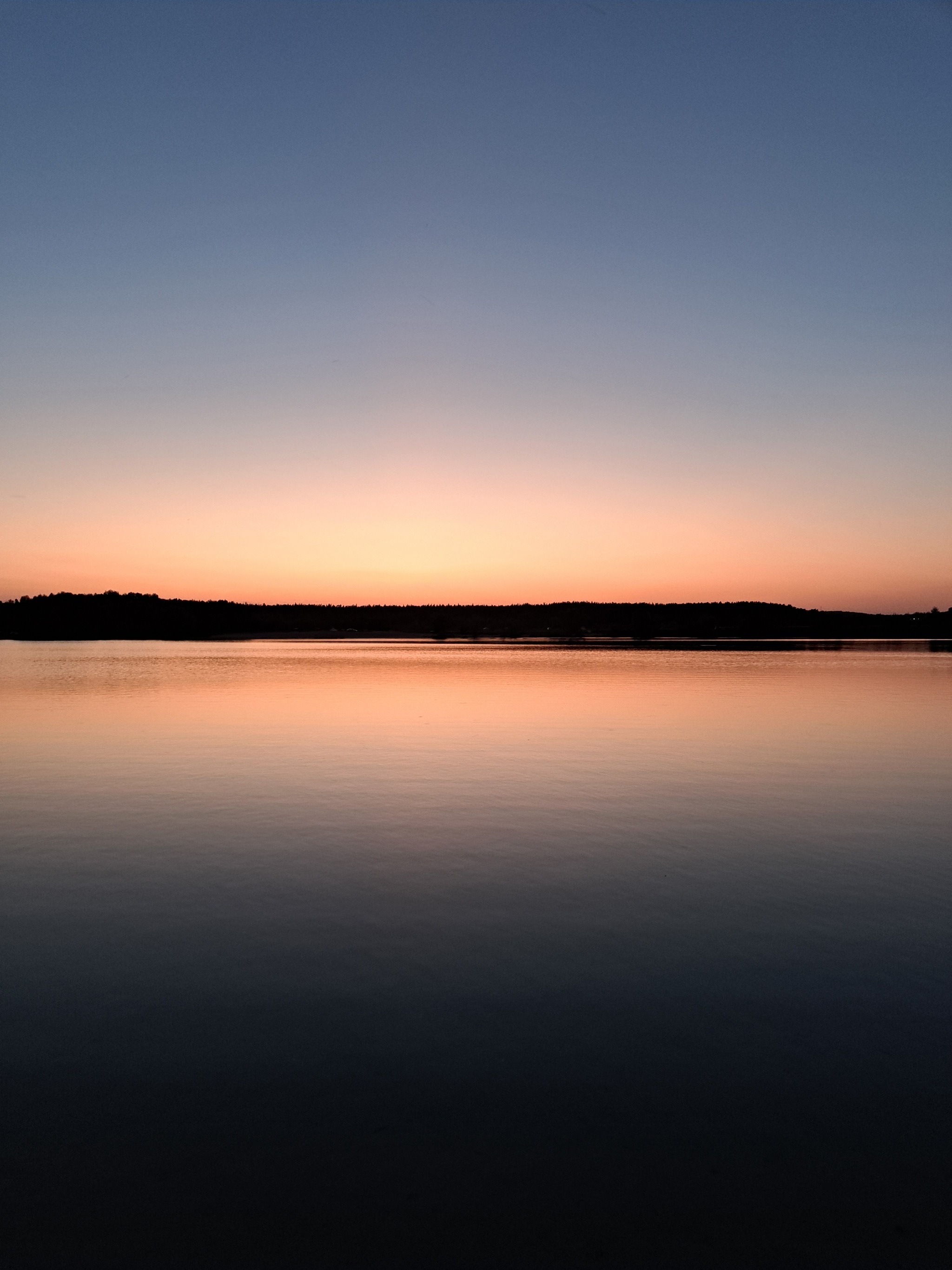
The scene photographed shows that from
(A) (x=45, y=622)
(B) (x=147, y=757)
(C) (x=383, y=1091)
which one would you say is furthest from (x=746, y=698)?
(A) (x=45, y=622)

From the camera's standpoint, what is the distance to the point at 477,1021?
6637 millimetres

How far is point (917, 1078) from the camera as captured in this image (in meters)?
5.86

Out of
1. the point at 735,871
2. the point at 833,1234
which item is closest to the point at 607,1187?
the point at 833,1234

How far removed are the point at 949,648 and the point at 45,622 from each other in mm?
161499

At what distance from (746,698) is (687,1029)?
2952 centimetres

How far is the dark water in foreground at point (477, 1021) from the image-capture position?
177 inches

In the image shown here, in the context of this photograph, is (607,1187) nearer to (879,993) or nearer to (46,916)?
(879,993)

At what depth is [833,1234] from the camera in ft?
14.4

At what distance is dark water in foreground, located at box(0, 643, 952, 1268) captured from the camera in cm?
450

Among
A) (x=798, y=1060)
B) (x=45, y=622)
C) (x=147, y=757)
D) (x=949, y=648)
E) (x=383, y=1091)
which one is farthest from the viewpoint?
(x=45, y=622)

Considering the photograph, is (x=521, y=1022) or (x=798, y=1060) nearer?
(x=798, y=1060)

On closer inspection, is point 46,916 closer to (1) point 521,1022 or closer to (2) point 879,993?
(1) point 521,1022

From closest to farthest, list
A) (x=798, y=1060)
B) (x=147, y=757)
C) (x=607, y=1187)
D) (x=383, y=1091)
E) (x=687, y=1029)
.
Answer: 1. (x=607, y=1187)
2. (x=383, y=1091)
3. (x=798, y=1060)
4. (x=687, y=1029)
5. (x=147, y=757)

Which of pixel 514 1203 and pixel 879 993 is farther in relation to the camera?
pixel 879 993
